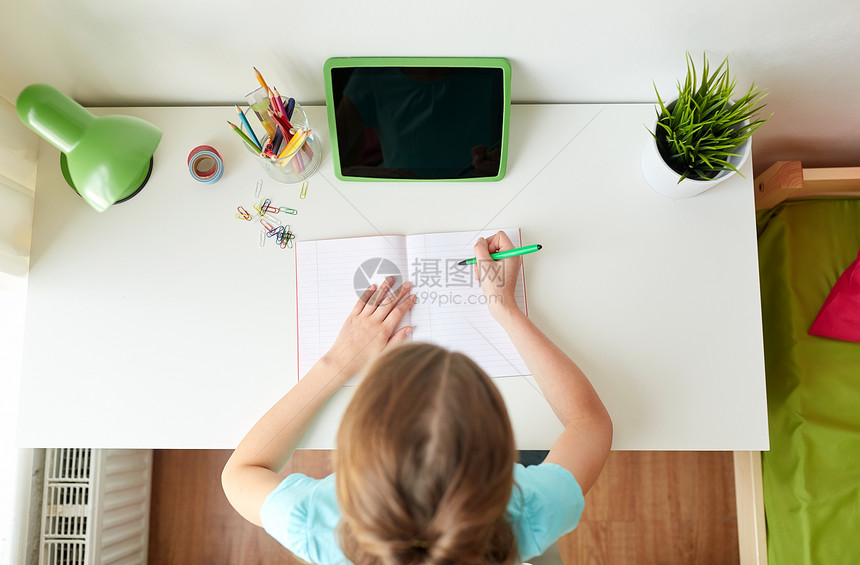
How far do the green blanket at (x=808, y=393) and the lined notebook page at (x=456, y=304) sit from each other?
1.96 feet

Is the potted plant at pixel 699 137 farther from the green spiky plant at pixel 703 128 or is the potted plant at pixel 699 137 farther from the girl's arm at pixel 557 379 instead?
the girl's arm at pixel 557 379

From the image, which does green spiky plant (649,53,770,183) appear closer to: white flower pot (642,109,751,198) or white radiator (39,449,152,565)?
white flower pot (642,109,751,198)

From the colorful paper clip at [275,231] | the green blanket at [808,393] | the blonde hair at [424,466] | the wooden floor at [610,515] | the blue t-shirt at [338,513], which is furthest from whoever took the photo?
the wooden floor at [610,515]

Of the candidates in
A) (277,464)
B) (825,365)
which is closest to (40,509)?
(277,464)

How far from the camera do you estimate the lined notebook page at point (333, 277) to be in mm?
836

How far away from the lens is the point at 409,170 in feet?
2.81

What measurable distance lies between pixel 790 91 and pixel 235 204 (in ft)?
3.08

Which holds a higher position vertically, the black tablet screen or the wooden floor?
the black tablet screen

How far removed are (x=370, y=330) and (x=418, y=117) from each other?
1.09 ft

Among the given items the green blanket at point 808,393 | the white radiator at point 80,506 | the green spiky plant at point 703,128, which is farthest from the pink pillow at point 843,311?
the white radiator at point 80,506

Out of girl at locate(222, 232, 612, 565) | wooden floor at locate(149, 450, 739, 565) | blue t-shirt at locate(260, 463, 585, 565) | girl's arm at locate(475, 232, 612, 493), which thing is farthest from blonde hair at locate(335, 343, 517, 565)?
wooden floor at locate(149, 450, 739, 565)

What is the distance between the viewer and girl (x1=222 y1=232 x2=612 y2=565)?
1.51ft

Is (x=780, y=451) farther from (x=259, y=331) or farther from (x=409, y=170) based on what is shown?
(x=259, y=331)

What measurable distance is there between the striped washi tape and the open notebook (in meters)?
0.18
